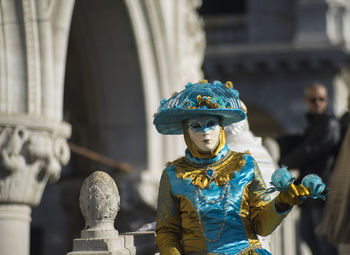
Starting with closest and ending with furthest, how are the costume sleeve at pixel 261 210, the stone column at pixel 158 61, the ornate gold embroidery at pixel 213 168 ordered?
the costume sleeve at pixel 261 210 < the ornate gold embroidery at pixel 213 168 < the stone column at pixel 158 61

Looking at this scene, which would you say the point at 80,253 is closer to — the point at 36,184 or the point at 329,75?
the point at 36,184

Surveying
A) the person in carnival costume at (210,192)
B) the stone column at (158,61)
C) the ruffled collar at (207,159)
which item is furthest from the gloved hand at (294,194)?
the stone column at (158,61)

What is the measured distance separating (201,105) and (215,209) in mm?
583

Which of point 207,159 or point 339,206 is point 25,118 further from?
point 207,159

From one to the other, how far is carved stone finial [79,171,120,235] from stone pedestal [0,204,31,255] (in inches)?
124

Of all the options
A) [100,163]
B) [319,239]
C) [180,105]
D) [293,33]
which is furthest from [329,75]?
[180,105]

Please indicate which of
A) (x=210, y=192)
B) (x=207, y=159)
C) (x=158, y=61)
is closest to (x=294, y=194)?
(x=210, y=192)

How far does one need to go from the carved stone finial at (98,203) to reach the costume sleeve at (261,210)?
78cm

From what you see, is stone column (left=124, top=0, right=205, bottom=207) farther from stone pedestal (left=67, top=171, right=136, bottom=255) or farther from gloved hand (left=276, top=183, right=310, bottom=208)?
gloved hand (left=276, top=183, right=310, bottom=208)

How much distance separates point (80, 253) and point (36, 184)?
3.57 m

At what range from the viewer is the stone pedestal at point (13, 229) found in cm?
848

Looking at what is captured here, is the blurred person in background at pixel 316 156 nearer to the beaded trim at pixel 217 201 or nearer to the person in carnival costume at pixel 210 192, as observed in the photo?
the person in carnival costume at pixel 210 192

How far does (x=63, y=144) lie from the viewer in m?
8.95

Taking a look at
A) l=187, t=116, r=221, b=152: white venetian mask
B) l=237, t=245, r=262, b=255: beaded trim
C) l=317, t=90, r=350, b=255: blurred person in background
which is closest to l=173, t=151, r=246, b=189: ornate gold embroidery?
l=187, t=116, r=221, b=152: white venetian mask
